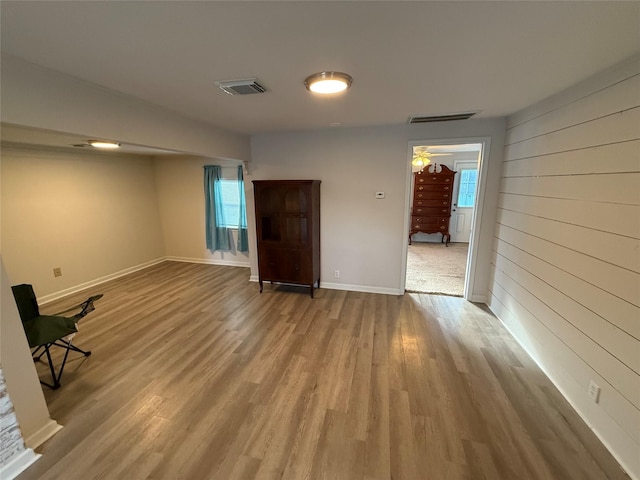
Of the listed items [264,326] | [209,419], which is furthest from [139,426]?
[264,326]

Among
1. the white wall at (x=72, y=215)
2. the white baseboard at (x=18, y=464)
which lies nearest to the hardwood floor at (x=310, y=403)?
the white baseboard at (x=18, y=464)

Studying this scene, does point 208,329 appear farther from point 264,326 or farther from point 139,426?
point 139,426

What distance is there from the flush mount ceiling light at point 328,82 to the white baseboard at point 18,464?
282cm

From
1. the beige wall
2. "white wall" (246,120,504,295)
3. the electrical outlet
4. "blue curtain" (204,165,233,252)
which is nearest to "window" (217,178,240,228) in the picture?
"blue curtain" (204,165,233,252)

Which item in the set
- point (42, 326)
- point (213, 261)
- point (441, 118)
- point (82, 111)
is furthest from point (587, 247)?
point (213, 261)

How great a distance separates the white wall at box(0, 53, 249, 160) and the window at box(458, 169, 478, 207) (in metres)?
6.34

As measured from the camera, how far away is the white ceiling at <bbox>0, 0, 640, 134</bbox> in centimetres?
105

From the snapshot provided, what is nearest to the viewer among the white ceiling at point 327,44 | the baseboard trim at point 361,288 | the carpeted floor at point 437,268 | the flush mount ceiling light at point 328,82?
the white ceiling at point 327,44

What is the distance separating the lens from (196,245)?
5297mm

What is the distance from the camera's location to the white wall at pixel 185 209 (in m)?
4.97

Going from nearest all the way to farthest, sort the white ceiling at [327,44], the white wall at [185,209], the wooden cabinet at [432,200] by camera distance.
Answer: the white ceiling at [327,44], the white wall at [185,209], the wooden cabinet at [432,200]

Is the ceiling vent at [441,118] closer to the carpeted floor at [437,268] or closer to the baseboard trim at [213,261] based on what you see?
the carpeted floor at [437,268]

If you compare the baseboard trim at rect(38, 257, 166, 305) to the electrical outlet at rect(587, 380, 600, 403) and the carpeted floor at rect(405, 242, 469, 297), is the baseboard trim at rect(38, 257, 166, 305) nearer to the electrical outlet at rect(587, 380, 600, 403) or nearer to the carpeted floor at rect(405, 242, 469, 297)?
the carpeted floor at rect(405, 242, 469, 297)

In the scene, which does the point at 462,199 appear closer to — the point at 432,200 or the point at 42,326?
the point at 432,200
